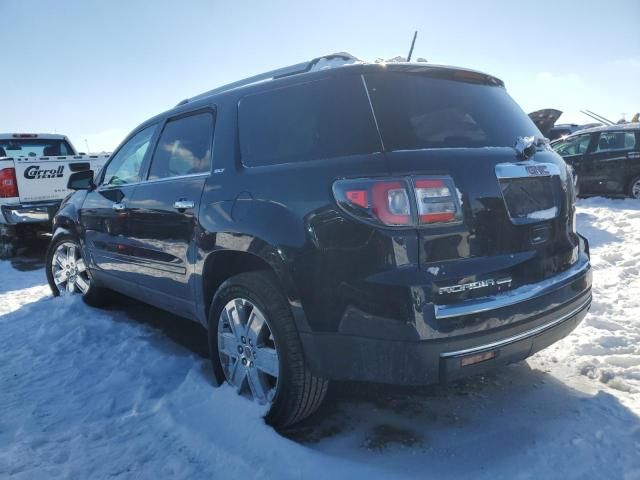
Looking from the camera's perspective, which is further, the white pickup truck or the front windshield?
the front windshield

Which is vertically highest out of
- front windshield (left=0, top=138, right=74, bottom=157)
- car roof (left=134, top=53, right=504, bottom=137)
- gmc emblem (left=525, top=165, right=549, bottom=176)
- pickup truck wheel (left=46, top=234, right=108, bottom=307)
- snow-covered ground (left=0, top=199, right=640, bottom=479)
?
car roof (left=134, top=53, right=504, bottom=137)

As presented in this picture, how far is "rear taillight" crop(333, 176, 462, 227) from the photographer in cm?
198

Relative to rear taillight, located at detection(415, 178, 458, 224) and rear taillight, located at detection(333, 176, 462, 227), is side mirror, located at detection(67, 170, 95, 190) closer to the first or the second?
rear taillight, located at detection(333, 176, 462, 227)

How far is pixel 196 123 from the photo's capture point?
Result: 3244 millimetres

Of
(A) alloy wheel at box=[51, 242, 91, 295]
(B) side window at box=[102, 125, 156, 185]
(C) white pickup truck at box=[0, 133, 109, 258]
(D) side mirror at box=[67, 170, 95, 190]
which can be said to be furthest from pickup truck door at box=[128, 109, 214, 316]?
(C) white pickup truck at box=[0, 133, 109, 258]

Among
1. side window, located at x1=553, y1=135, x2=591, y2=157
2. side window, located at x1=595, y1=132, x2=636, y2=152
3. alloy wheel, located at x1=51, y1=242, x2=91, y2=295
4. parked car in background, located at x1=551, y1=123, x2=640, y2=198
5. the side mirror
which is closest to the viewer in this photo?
the side mirror

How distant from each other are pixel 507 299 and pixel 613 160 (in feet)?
31.5

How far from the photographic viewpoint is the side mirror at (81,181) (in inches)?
178

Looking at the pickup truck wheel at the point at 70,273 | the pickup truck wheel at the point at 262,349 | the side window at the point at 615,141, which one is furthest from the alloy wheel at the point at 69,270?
the side window at the point at 615,141

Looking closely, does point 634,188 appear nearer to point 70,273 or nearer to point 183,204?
point 183,204

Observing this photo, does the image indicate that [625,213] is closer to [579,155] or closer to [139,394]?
[579,155]

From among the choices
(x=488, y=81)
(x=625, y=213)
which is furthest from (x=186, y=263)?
(x=625, y=213)

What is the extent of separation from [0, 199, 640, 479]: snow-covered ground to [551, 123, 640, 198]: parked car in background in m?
7.14

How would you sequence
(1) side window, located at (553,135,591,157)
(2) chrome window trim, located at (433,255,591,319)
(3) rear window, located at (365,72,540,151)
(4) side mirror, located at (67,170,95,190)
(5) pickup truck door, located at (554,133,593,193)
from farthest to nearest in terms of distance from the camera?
(1) side window, located at (553,135,591,157), (5) pickup truck door, located at (554,133,593,193), (4) side mirror, located at (67,170,95,190), (3) rear window, located at (365,72,540,151), (2) chrome window trim, located at (433,255,591,319)
